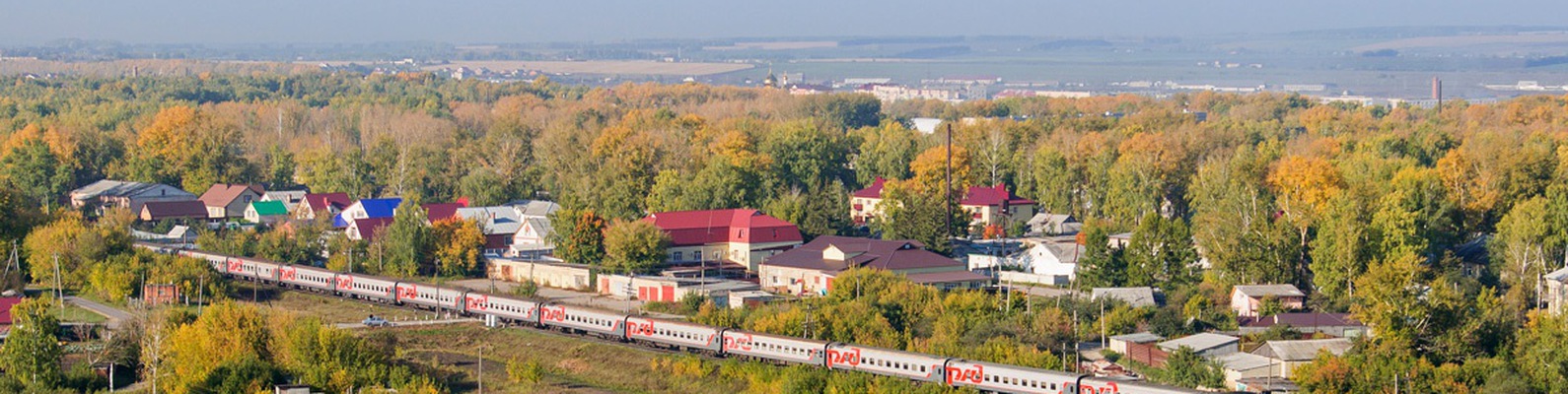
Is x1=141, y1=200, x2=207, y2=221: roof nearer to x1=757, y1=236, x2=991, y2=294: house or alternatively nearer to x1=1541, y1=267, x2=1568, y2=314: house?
x1=757, y1=236, x2=991, y2=294: house

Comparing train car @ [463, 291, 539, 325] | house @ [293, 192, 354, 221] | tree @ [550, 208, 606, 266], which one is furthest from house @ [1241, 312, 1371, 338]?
house @ [293, 192, 354, 221]

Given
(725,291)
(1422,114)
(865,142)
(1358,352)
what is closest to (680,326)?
(725,291)

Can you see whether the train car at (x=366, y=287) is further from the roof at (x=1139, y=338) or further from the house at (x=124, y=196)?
the house at (x=124, y=196)

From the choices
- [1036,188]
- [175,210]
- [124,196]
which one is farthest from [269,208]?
[1036,188]

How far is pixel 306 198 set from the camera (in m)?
60.0

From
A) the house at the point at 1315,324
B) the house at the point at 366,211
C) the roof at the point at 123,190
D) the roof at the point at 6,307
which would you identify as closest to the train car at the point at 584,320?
the roof at the point at 6,307

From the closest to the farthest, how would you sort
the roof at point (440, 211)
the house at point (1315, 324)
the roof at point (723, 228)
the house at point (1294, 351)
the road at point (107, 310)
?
the house at point (1294, 351)
the house at point (1315, 324)
the road at point (107, 310)
the roof at point (723, 228)
the roof at point (440, 211)

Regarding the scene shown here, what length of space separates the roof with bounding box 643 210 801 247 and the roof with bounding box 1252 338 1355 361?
18084mm

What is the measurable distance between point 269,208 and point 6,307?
23.4m

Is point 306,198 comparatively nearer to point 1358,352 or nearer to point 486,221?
point 486,221

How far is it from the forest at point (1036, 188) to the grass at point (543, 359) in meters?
2.55

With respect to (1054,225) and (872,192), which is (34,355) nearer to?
(1054,225)

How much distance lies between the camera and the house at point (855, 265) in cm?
4312

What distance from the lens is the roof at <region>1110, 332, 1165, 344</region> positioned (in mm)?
33562
